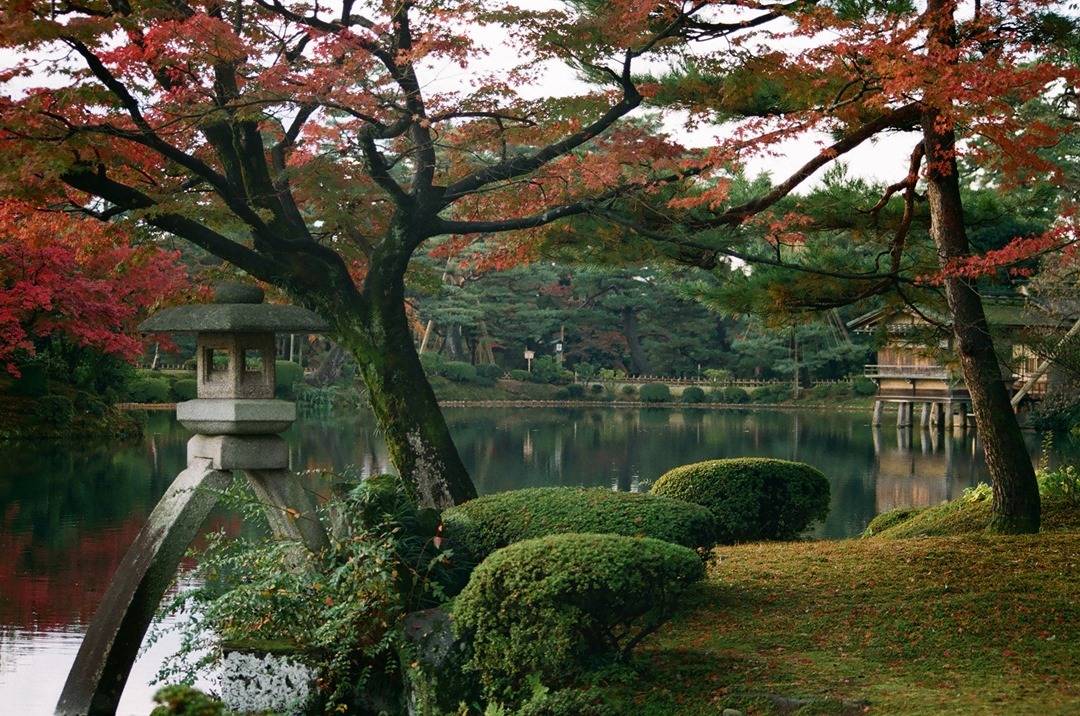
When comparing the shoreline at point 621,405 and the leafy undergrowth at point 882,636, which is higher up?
the leafy undergrowth at point 882,636

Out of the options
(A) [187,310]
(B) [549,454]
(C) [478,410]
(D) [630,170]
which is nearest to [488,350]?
(C) [478,410]

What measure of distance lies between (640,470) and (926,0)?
13.8 meters

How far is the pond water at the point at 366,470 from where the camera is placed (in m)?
9.03

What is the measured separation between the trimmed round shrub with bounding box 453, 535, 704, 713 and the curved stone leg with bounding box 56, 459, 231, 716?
179 cm

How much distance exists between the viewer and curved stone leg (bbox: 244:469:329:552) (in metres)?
6.63

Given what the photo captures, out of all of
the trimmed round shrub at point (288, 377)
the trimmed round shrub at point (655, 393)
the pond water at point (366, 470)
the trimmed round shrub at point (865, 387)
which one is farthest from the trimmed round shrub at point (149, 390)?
the trimmed round shrub at point (865, 387)

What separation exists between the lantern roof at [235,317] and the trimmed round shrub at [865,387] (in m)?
35.2

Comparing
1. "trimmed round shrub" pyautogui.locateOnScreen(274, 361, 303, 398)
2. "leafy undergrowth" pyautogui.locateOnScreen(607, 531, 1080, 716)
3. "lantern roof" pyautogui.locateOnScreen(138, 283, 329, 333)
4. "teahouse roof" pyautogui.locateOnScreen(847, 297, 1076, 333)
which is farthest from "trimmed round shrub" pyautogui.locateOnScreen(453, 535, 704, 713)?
"trimmed round shrub" pyautogui.locateOnScreen(274, 361, 303, 398)

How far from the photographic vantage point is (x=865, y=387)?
39906 millimetres

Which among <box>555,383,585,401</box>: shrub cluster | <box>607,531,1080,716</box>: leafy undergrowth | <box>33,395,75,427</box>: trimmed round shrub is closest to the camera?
<box>607,531,1080,716</box>: leafy undergrowth

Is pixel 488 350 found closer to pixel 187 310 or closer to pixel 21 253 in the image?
pixel 21 253

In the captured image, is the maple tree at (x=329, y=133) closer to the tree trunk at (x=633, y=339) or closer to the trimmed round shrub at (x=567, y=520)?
the trimmed round shrub at (x=567, y=520)

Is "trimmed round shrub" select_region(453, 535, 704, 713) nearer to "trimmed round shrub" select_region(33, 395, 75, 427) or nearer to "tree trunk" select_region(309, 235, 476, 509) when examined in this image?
"tree trunk" select_region(309, 235, 476, 509)

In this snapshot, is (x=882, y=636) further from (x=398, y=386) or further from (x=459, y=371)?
(x=459, y=371)
